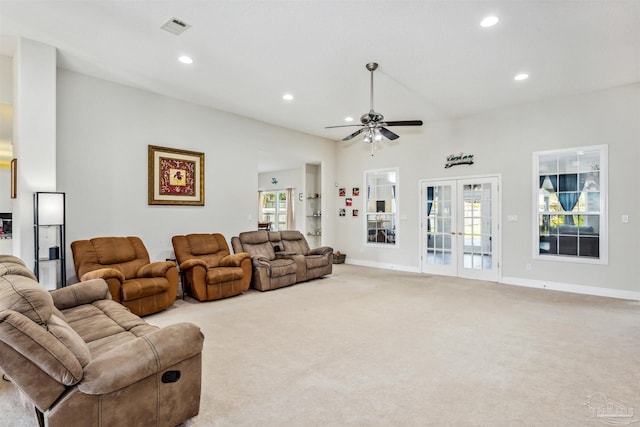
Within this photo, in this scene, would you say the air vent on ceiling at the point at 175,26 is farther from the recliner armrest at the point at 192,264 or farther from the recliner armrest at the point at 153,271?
the recliner armrest at the point at 192,264

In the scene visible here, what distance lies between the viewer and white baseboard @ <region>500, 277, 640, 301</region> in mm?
4983

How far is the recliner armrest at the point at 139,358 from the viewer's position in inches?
64.3

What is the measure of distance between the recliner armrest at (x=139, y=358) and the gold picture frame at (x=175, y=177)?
3.88 metres

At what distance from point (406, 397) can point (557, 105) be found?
18.3ft

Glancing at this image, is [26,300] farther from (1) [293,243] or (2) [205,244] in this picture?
(1) [293,243]

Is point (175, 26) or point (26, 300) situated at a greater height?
point (175, 26)

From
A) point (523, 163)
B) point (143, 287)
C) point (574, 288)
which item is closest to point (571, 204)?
point (523, 163)

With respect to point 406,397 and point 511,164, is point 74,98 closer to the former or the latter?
point 406,397

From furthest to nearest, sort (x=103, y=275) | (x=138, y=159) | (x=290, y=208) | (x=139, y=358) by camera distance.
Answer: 1. (x=290, y=208)
2. (x=138, y=159)
3. (x=103, y=275)
4. (x=139, y=358)

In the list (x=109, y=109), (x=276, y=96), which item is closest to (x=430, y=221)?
(x=276, y=96)

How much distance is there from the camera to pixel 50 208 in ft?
12.3

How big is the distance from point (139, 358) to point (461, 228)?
6.18m

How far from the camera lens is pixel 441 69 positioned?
14.4 ft

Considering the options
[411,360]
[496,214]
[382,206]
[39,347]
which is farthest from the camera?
[382,206]
